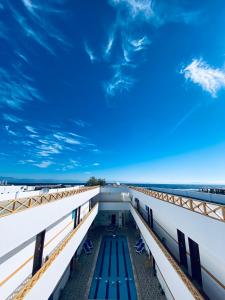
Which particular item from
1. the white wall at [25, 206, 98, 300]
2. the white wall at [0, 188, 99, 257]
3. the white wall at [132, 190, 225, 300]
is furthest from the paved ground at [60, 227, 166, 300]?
the white wall at [0, 188, 99, 257]

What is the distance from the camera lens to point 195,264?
26.8ft

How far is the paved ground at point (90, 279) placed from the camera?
1257 centimetres

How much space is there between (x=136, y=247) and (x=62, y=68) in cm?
2137

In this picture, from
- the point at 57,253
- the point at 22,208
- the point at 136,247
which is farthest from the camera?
the point at 136,247

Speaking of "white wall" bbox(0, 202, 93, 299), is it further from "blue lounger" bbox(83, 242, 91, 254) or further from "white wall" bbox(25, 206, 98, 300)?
"blue lounger" bbox(83, 242, 91, 254)

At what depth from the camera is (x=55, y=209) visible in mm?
9258

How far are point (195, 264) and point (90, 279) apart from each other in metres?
10.7

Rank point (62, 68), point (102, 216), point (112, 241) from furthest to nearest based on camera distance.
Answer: point (102, 216) < point (112, 241) < point (62, 68)

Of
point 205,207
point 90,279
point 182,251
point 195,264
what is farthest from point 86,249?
point 205,207

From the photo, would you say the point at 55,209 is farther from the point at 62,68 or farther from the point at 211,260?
the point at 62,68

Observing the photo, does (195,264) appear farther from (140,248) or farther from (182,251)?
(140,248)

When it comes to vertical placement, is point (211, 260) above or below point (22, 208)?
below

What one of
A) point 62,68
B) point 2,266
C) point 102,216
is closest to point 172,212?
point 2,266

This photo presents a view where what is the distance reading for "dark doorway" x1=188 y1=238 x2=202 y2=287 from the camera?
769 centimetres
